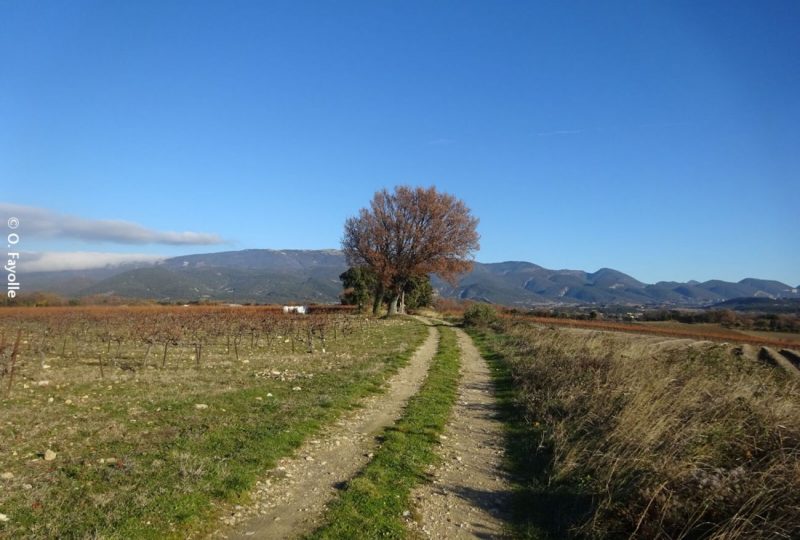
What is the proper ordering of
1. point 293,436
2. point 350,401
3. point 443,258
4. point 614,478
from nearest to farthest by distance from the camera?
point 614,478, point 293,436, point 350,401, point 443,258

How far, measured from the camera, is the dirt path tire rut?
19.8 feet

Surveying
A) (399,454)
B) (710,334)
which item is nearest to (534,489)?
(399,454)

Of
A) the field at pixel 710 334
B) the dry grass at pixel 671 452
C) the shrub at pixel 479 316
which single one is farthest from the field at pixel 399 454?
the field at pixel 710 334

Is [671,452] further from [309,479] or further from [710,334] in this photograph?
[710,334]

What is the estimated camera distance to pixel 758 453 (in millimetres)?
7418

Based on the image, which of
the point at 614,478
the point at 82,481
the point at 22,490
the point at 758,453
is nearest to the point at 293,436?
the point at 82,481

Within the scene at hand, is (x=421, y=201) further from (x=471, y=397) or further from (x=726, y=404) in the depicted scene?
(x=726, y=404)

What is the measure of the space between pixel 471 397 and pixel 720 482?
28.1 feet

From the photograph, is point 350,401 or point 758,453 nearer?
point 758,453

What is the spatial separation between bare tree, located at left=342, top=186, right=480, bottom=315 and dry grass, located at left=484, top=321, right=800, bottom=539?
Result: 107 ft

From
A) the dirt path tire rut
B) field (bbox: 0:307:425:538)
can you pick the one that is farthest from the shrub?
the dirt path tire rut

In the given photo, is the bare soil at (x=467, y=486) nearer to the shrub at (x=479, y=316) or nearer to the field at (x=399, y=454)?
the field at (x=399, y=454)

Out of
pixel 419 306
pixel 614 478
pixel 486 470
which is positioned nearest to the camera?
pixel 614 478

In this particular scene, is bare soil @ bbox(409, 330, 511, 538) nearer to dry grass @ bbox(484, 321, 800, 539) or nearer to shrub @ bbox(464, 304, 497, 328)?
dry grass @ bbox(484, 321, 800, 539)
